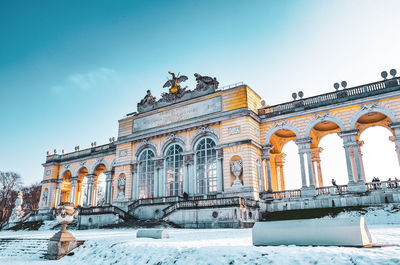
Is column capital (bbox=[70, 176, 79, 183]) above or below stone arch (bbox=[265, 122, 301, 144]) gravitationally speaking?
below

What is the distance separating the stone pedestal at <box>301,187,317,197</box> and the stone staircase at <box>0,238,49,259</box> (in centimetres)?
1851

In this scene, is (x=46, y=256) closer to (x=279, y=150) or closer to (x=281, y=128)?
(x=281, y=128)

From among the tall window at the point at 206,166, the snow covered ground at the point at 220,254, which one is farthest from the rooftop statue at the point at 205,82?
the snow covered ground at the point at 220,254

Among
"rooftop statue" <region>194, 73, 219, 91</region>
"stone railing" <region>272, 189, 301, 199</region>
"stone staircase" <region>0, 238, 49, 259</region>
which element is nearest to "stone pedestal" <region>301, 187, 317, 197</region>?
"stone railing" <region>272, 189, 301, 199</region>

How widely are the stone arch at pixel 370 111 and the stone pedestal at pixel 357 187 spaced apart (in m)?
4.41

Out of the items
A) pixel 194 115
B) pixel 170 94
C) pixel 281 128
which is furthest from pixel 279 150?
pixel 170 94

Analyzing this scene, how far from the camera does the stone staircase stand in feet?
47.5

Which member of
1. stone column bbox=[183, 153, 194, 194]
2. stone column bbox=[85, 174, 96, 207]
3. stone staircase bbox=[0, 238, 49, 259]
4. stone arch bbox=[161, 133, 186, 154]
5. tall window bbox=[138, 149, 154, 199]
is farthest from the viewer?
stone column bbox=[85, 174, 96, 207]

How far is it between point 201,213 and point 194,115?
35.9 feet

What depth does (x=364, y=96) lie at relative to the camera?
81.0ft

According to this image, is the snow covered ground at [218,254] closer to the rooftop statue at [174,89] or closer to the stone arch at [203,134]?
the stone arch at [203,134]

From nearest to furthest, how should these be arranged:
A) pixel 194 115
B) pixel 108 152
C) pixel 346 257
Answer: pixel 346 257 < pixel 194 115 < pixel 108 152

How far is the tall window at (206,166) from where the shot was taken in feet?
91.9

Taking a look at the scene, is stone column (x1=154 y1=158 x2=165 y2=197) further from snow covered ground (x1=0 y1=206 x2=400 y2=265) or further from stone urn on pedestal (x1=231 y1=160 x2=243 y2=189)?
snow covered ground (x1=0 y1=206 x2=400 y2=265)
